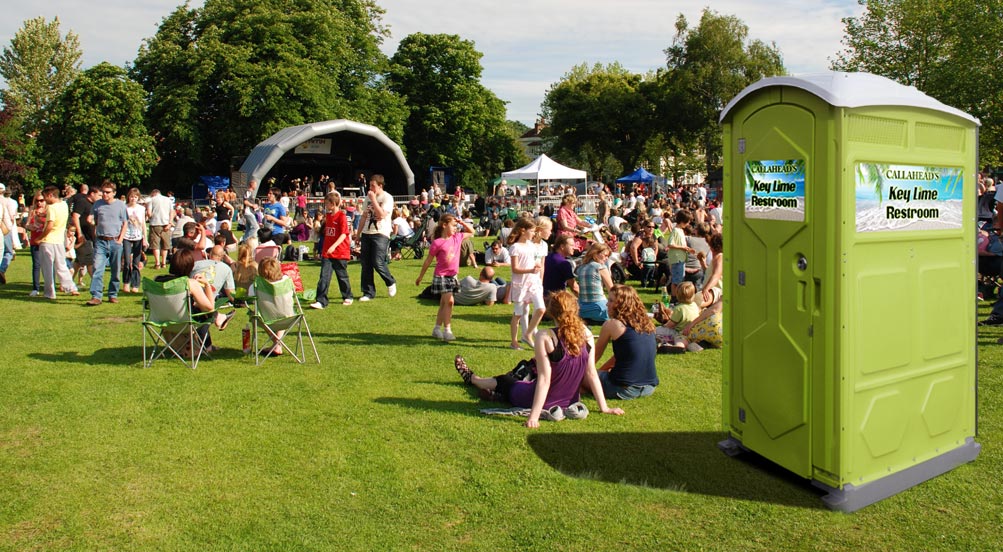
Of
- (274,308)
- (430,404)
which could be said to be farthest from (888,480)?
(274,308)

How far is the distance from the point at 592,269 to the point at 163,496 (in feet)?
19.3

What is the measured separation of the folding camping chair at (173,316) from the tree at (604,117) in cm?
5143

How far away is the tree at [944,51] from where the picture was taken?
1528 inches

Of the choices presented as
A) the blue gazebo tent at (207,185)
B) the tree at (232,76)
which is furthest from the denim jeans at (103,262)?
the blue gazebo tent at (207,185)

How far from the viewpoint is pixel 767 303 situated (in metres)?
4.72

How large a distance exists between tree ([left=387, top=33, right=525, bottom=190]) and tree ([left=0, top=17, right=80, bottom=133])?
28.9 meters

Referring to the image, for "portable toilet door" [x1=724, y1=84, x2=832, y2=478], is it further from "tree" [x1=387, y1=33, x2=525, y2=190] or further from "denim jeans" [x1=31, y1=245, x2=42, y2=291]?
"tree" [x1=387, y1=33, x2=525, y2=190]

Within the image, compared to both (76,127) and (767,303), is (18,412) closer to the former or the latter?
(767,303)

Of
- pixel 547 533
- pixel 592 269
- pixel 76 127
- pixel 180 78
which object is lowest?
pixel 547 533

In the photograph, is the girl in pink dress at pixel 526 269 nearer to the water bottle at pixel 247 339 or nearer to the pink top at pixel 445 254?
the pink top at pixel 445 254

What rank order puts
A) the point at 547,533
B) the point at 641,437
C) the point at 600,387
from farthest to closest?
the point at 600,387
the point at 641,437
the point at 547,533

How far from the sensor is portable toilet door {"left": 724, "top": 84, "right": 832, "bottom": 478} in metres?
4.32

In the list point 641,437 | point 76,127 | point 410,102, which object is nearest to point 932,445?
point 641,437

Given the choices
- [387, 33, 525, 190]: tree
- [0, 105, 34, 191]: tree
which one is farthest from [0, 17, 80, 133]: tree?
[387, 33, 525, 190]: tree
